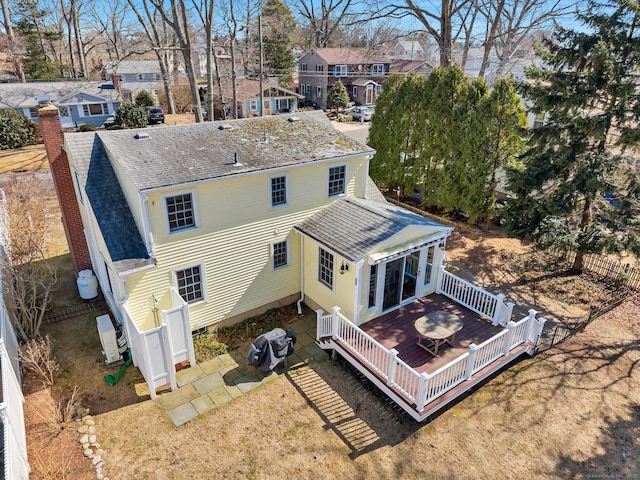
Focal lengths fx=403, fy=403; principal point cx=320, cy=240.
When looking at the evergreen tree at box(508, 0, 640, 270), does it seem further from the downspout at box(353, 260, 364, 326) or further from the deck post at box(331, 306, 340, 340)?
the deck post at box(331, 306, 340, 340)

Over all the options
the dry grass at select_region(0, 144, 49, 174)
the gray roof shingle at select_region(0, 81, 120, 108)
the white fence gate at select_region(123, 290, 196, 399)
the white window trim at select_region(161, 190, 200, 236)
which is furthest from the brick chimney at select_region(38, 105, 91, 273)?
the gray roof shingle at select_region(0, 81, 120, 108)

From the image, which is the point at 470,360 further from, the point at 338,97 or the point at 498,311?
the point at 338,97

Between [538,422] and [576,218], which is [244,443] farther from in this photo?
[576,218]

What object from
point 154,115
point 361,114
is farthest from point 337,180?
point 361,114

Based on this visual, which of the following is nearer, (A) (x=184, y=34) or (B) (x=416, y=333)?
(B) (x=416, y=333)

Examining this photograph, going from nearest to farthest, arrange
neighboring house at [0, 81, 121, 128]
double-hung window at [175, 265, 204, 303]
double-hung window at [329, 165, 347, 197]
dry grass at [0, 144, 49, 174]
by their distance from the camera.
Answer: double-hung window at [175, 265, 204, 303] → double-hung window at [329, 165, 347, 197] → dry grass at [0, 144, 49, 174] → neighboring house at [0, 81, 121, 128]

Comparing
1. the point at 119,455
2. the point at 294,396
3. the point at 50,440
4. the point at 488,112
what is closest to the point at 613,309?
the point at 488,112
